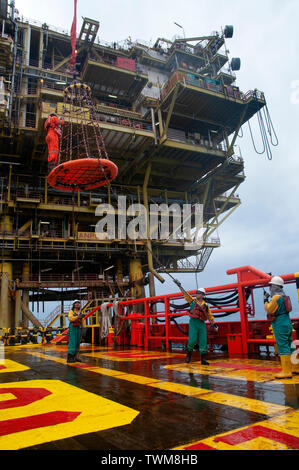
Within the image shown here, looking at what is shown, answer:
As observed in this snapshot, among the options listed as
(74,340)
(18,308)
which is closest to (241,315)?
(74,340)

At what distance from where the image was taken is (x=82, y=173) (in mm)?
13812

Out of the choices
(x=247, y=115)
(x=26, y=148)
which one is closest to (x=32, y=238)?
(x=26, y=148)

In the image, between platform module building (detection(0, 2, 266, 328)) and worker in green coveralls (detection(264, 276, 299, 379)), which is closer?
worker in green coveralls (detection(264, 276, 299, 379))

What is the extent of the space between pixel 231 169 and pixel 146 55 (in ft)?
50.0

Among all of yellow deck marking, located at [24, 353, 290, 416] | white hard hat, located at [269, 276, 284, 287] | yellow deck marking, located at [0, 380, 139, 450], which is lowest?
yellow deck marking, located at [24, 353, 290, 416]

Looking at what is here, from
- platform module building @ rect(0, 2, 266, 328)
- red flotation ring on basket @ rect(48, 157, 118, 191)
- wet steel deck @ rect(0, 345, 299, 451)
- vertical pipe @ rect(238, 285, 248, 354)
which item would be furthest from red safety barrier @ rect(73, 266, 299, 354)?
platform module building @ rect(0, 2, 266, 328)

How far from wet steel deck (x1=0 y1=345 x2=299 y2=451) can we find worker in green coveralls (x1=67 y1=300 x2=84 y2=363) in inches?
75.6

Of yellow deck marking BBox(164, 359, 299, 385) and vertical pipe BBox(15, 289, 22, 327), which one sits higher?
vertical pipe BBox(15, 289, 22, 327)

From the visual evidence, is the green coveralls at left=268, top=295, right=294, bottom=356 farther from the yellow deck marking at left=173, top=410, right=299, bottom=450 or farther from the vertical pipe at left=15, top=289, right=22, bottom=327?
the vertical pipe at left=15, top=289, right=22, bottom=327

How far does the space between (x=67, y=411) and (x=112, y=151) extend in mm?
25658

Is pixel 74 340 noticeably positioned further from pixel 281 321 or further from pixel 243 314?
pixel 281 321

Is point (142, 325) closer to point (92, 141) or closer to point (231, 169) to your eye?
point (92, 141)

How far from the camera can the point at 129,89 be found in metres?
31.0

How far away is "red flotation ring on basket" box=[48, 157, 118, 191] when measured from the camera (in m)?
13.0
